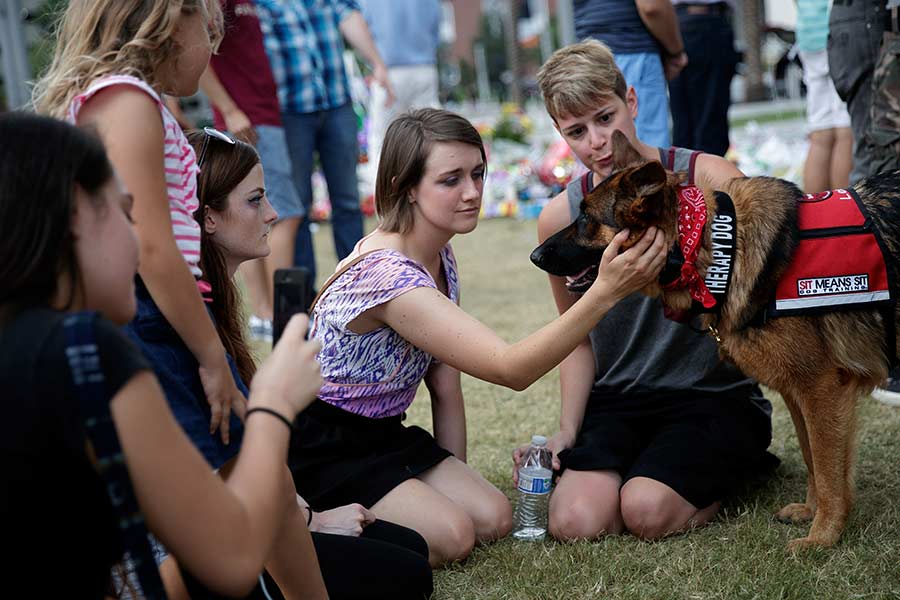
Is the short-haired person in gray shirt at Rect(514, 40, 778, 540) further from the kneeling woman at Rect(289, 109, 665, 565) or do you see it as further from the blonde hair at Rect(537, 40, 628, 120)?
the kneeling woman at Rect(289, 109, 665, 565)

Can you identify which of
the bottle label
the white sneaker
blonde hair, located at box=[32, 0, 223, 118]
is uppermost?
blonde hair, located at box=[32, 0, 223, 118]

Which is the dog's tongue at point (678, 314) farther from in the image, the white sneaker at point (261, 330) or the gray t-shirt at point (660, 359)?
the white sneaker at point (261, 330)

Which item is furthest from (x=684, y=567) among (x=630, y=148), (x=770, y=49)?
(x=770, y=49)

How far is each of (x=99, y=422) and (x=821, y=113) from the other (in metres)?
6.24

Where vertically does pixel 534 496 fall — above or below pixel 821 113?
below

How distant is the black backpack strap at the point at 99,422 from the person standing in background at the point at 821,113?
593 centimetres

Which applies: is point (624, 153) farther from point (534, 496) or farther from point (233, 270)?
point (233, 270)

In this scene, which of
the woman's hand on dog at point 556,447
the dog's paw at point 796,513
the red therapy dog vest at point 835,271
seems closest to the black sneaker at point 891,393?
the dog's paw at point 796,513

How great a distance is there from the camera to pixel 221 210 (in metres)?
2.75

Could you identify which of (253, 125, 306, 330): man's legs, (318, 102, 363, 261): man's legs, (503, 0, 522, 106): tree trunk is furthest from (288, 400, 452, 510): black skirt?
(503, 0, 522, 106): tree trunk

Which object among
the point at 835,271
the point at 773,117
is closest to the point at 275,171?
the point at 835,271

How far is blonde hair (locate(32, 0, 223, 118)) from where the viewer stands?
82.4 inches

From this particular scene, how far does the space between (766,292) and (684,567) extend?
0.92 metres

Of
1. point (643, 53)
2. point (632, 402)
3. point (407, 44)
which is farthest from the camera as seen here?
point (407, 44)
